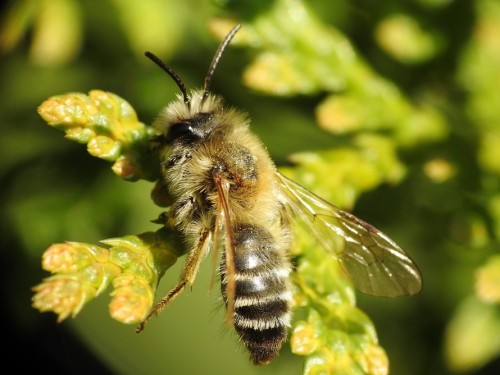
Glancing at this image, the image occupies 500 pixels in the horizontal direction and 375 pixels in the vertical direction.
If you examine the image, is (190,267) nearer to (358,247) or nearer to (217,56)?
(358,247)

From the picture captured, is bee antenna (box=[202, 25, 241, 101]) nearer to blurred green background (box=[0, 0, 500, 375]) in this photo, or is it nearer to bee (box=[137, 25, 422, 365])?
bee (box=[137, 25, 422, 365])

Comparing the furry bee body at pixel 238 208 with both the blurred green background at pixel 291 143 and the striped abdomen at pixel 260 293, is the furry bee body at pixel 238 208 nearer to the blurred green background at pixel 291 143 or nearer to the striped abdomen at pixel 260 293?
the striped abdomen at pixel 260 293

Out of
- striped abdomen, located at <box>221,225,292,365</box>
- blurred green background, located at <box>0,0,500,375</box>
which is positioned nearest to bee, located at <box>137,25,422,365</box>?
striped abdomen, located at <box>221,225,292,365</box>

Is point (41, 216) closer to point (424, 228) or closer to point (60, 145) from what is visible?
point (60, 145)

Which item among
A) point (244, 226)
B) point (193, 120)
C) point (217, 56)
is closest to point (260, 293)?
point (244, 226)

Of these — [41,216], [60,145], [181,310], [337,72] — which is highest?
[337,72]

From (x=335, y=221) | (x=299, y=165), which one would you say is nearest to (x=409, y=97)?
(x=299, y=165)
